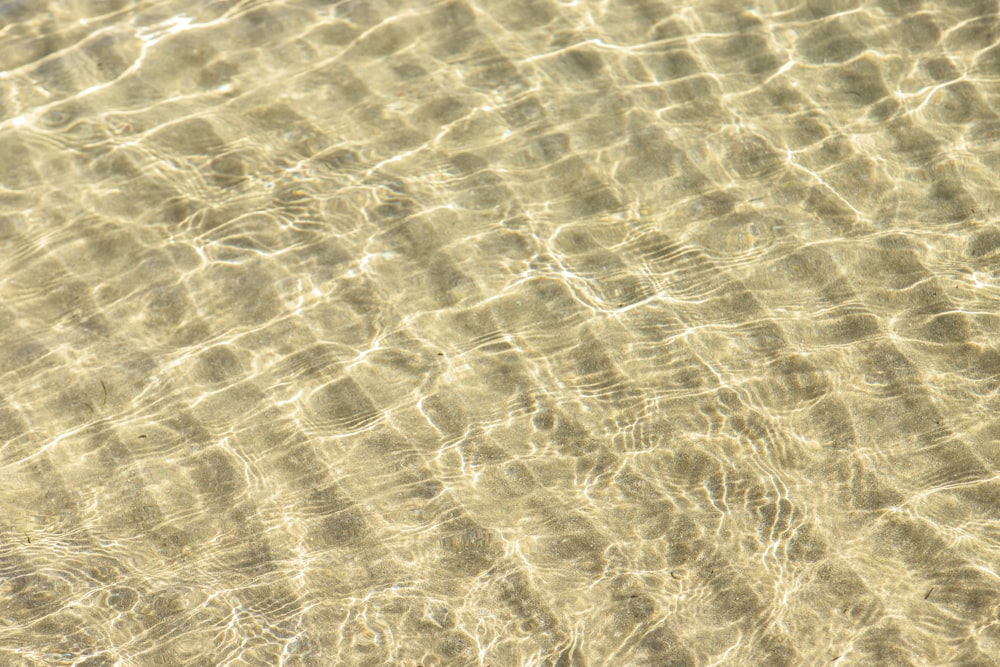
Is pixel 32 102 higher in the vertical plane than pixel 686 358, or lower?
higher

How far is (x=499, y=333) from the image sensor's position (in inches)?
184

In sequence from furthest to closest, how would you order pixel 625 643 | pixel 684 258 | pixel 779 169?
pixel 779 169 → pixel 684 258 → pixel 625 643

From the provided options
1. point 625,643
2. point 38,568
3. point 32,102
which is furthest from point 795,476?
point 32,102

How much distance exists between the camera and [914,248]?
15.9 ft

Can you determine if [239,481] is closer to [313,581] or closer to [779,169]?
[313,581]

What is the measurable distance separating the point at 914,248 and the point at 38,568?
179 inches

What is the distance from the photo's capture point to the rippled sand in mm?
3855

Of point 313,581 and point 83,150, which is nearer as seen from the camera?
point 313,581

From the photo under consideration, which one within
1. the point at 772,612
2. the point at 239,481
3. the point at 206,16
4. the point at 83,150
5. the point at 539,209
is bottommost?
the point at 772,612

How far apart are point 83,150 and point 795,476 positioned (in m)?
4.40

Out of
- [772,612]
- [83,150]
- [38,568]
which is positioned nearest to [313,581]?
[38,568]

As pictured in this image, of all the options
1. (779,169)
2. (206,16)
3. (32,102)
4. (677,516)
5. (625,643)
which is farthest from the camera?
(206,16)

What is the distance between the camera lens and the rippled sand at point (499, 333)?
386 cm

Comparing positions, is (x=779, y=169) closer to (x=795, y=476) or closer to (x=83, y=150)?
(x=795, y=476)
